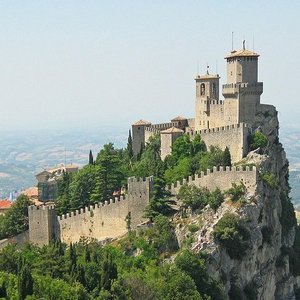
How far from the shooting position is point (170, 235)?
5047cm

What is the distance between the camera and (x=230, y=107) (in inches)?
2395

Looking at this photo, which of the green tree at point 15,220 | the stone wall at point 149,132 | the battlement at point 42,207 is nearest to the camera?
the battlement at point 42,207

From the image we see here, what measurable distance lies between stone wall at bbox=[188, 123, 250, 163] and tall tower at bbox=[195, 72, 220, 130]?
15.4 ft

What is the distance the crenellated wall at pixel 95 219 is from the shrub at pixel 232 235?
638 centimetres

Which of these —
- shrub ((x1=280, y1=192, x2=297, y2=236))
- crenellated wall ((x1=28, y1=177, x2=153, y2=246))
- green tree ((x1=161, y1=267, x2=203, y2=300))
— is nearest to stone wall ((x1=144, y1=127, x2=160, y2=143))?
Result: shrub ((x1=280, y1=192, x2=297, y2=236))

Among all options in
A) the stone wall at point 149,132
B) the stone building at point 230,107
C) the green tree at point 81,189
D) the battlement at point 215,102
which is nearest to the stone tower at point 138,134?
the stone wall at point 149,132

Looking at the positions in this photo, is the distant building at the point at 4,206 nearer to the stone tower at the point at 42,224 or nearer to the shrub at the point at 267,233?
the stone tower at the point at 42,224

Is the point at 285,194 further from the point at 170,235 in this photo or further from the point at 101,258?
the point at 101,258

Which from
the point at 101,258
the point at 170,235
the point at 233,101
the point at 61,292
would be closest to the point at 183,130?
the point at 233,101

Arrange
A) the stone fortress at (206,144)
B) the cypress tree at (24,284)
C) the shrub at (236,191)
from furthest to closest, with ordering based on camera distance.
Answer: the stone fortress at (206,144) → the shrub at (236,191) → the cypress tree at (24,284)

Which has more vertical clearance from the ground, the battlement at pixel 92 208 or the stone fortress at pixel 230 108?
the stone fortress at pixel 230 108

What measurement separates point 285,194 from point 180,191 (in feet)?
49.0

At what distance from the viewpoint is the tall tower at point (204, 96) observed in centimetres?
6394

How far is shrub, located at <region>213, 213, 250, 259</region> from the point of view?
1956 inches
